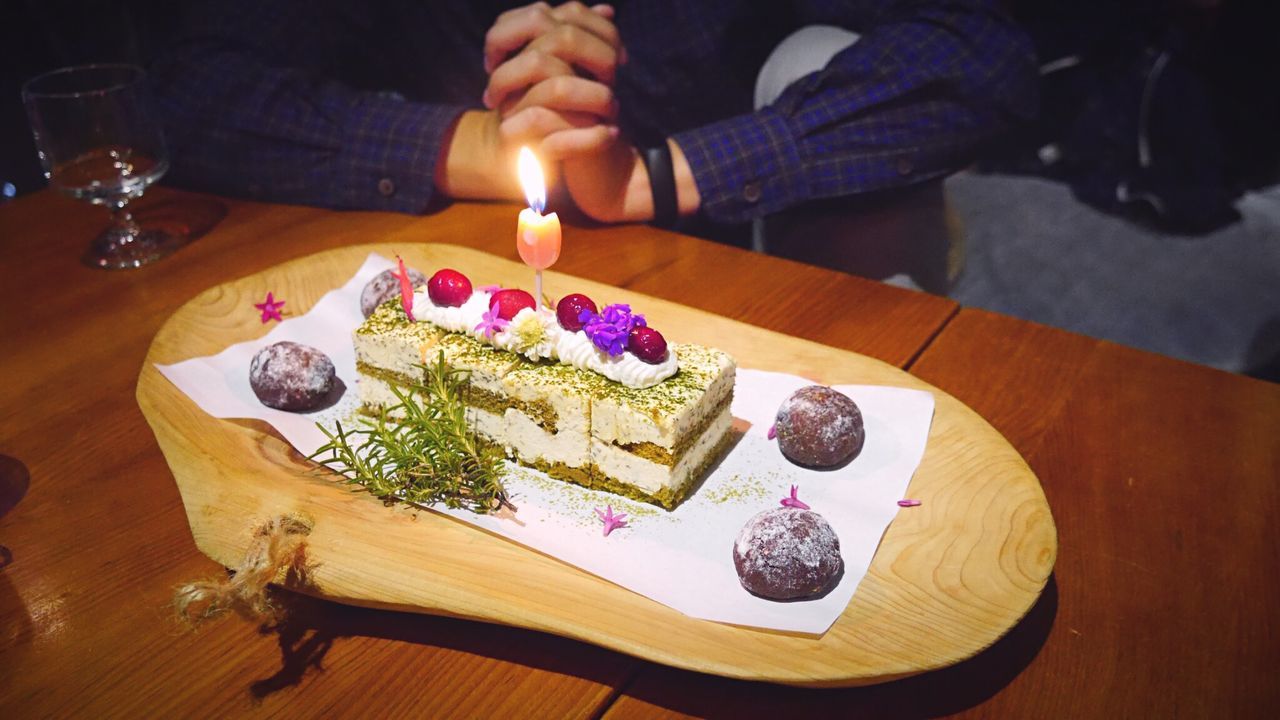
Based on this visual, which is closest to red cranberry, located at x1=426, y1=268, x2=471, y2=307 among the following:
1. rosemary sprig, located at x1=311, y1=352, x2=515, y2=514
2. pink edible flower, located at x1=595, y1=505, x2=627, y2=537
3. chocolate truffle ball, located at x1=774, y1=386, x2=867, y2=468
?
rosemary sprig, located at x1=311, y1=352, x2=515, y2=514

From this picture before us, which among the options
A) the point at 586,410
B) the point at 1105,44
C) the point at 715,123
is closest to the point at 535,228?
the point at 586,410

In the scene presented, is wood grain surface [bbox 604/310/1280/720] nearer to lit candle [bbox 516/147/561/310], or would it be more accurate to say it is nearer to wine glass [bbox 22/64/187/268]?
lit candle [bbox 516/147/561/310]

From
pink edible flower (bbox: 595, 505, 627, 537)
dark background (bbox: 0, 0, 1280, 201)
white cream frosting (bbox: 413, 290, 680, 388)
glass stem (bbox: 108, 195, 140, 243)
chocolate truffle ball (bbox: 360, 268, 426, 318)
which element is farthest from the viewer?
dark background (bbox: 0, 0, 1280, 201)

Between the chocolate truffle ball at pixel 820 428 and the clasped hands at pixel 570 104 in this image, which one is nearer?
the chocolate truffle ball at pixel 820 428

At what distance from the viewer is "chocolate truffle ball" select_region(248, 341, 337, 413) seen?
176 centimetres

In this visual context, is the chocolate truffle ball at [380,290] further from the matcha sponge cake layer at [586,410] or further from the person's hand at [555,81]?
the person's hand at [555,81]

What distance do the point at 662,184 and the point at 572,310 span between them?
1.03 m

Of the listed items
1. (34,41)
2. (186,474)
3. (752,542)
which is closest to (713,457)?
(752,542)

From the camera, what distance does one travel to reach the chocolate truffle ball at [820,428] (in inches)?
61.9

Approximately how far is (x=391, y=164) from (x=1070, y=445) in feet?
6.22

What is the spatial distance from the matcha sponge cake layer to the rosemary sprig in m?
0.08

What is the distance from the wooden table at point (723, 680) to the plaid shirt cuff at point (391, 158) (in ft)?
1.83

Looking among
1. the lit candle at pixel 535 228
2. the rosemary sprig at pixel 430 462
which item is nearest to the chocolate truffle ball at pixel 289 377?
the rosemary sprig at pixel 430 462

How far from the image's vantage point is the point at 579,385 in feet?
5.27
